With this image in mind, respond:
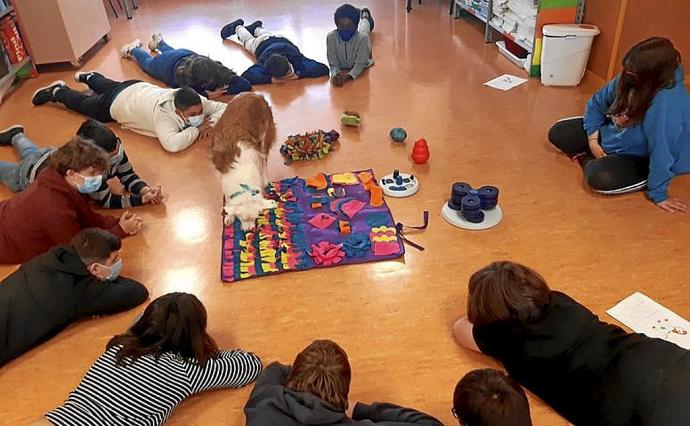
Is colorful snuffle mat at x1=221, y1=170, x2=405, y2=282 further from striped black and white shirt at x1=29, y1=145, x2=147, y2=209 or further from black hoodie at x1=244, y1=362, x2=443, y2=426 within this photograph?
black hoodie at x1=244, y1=362, x2=443, y2=426

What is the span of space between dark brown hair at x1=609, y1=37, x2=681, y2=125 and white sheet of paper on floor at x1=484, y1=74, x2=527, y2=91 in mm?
1407

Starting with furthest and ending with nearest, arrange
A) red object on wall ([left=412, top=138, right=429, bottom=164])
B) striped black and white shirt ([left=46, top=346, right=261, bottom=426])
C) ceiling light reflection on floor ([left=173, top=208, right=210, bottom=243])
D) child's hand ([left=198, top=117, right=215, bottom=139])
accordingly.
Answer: child's hand ([left=198, top=117, right=215, bottom=139]), red object on wall ([left=412, top=138, right=429, bottom=164]), ceiling light reflection on floor ([left=173, top=208, right=210, bottom=243]), striped black and white shirt ([left=46, top=346, right=261, bottom=426])

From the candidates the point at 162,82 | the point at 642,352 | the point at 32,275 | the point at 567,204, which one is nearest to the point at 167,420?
the point at 32,275

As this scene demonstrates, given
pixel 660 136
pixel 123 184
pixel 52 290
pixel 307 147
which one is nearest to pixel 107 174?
pixel 123 184

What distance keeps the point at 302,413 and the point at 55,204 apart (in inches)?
62.6

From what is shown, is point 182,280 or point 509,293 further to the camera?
point 182,280

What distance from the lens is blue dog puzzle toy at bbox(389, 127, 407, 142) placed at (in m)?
3.28

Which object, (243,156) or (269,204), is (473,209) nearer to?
(269,204)

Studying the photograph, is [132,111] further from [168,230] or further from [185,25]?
[185,25]

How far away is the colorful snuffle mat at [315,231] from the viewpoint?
8.02ft

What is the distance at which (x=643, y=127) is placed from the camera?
2.60 metres

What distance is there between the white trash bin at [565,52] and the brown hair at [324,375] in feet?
10.3

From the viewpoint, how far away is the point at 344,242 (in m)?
2.51

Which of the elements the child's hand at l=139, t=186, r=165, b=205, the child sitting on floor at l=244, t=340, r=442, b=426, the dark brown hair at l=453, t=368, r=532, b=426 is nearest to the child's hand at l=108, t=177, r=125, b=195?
the child's hand at l=139, t=186, r=165, b=205
